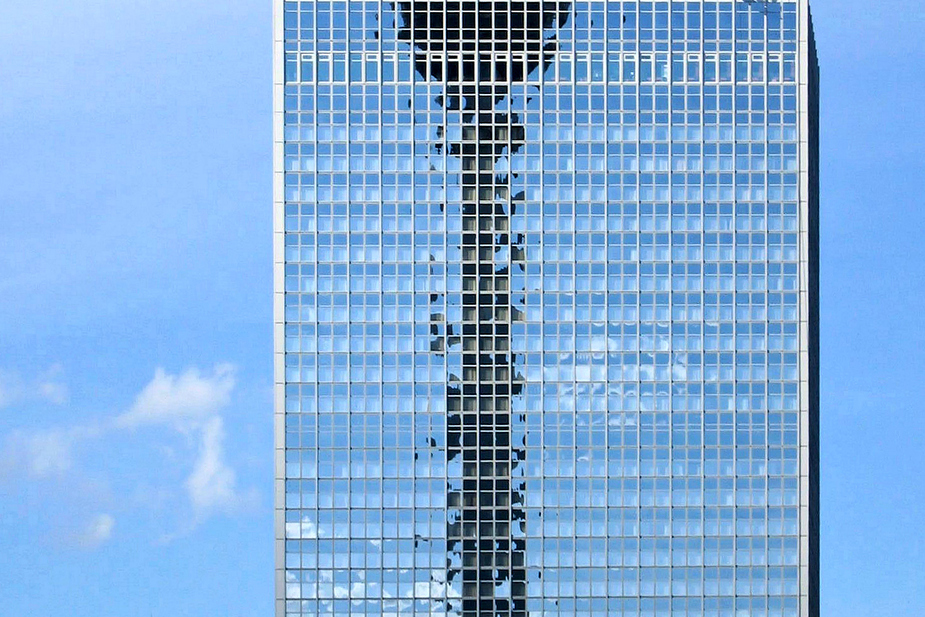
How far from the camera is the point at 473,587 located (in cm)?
15225

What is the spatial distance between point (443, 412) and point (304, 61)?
3205 cm

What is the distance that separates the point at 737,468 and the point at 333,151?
141 feet

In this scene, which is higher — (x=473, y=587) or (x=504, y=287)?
(x=504, y=287)

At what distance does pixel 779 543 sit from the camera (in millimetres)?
153375

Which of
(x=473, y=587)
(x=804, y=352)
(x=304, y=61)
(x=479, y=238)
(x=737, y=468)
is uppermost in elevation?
(x=304, y=61)

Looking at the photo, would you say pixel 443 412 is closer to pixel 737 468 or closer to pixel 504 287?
pixel 504 287

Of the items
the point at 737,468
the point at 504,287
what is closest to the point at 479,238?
the point at 504,287

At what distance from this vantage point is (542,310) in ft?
506

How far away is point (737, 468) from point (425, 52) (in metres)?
43.9

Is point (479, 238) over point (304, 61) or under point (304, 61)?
under

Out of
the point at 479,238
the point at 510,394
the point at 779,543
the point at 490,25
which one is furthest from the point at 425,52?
the point at 779,543

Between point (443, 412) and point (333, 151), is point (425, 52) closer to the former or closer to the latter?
point (333, 151)

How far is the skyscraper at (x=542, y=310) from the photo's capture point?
15212 centimetres

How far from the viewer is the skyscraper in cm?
15212
